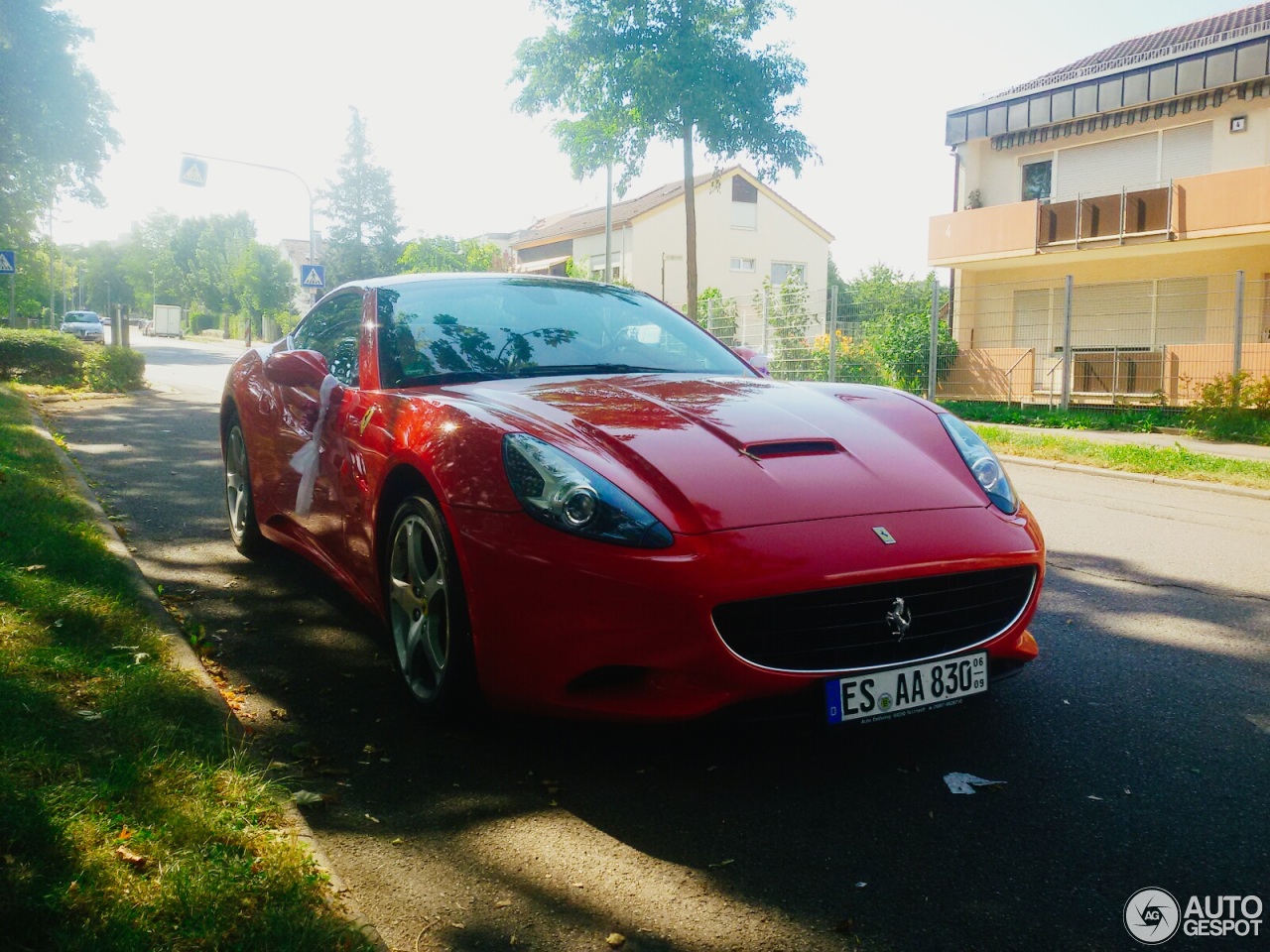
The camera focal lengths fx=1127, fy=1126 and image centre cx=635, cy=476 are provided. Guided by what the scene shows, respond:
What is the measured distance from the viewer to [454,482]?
3.26 meters

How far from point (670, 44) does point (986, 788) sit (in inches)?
908

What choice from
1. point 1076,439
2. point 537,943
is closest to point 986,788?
point 537,943

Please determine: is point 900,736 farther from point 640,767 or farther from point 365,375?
point 365,375

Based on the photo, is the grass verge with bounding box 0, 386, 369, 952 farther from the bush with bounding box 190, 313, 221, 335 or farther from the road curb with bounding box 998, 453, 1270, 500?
the bush with bounding box 190, 313, 221, 335

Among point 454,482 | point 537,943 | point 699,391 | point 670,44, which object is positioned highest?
point 670,44

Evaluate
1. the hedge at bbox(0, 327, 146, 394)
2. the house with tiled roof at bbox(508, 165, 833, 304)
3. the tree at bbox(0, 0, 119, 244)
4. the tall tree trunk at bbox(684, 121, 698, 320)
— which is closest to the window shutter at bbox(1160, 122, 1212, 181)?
the tall tree trunk at bbox(684, 121, 698, 320)

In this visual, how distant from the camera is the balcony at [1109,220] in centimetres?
1931

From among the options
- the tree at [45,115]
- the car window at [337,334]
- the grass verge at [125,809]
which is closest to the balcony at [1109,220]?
the car window at [337,334]

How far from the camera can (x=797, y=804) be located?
2895 millimetres

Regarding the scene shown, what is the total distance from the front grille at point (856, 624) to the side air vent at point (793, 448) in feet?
1.88

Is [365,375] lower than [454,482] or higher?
higher

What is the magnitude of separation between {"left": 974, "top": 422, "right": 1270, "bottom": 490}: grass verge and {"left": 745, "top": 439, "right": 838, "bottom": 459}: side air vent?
755 centimetres

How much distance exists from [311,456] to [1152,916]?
3319mm

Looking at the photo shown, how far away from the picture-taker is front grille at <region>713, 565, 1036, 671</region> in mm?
2820
